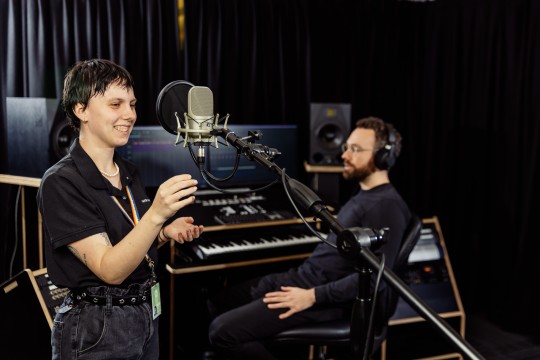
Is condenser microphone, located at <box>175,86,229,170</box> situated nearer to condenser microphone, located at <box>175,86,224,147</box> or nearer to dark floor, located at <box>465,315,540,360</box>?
condenser microphone, located at <box>175,86,224,147</box>

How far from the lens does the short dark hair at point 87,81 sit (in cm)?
150

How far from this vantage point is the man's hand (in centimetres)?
221

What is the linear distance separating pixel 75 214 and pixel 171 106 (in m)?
0.37

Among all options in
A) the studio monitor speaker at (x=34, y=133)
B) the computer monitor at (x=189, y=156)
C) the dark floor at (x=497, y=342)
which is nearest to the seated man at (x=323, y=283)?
the computer monitor at (x=189, y=156)

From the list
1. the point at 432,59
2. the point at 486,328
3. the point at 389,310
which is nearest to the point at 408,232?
the point at 389,310

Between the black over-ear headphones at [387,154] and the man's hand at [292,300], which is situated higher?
the black over-ear headphones at [387,154]

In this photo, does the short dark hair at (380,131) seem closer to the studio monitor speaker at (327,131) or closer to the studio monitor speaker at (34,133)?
the studio monitor speaker at (327,131)

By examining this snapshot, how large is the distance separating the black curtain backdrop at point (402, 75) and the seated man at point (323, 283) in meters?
1.36

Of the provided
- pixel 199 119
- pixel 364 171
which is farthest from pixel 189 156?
pixel 199 119

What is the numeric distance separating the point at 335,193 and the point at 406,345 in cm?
100

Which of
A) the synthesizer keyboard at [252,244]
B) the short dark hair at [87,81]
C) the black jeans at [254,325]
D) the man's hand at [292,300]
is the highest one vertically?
the short dark hair at [87,81]

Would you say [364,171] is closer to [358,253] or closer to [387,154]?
[387,154]

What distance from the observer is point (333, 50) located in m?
3.95

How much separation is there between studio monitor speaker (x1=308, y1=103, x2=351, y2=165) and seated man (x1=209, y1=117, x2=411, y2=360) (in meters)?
0.74
